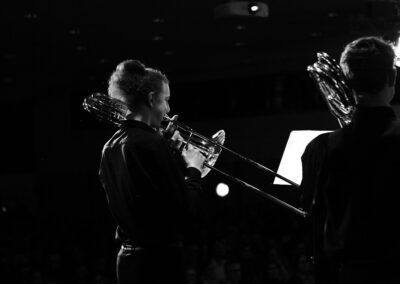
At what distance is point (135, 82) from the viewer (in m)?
2.64

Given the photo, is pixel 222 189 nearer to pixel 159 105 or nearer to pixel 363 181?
pixel 159 105

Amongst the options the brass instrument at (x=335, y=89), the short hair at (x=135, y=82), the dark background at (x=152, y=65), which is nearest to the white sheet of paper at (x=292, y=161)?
the brass instrument at (x=335, y=89)

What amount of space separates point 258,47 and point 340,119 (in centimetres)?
996

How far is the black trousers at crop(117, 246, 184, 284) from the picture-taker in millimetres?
2471

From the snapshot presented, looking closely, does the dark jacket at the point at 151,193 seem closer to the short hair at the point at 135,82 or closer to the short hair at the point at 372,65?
the short hair at the point at 135,82

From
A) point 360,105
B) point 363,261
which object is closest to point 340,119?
point 360,105

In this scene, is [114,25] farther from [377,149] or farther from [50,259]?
[377,149]

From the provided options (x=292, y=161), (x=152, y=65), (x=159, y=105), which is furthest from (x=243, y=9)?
(x=159, y=105)

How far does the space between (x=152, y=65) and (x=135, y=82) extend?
10375 mm

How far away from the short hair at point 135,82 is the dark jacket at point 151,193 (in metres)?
0.16

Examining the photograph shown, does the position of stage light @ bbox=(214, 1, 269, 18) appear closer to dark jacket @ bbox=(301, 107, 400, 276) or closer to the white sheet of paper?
the white sheet of paper

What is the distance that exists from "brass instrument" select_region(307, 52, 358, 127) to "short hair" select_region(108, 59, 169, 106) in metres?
0.58

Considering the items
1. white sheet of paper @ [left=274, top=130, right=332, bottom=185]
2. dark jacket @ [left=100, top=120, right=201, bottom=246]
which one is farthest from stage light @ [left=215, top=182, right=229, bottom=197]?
dark jacket @ [left=100, top=120, right=201, bottom=246]

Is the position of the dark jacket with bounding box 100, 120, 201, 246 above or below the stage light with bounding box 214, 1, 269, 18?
below
